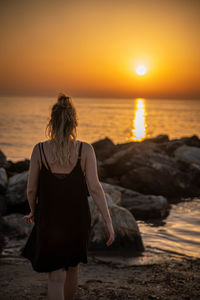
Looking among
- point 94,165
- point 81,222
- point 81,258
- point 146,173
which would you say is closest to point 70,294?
point 81,258

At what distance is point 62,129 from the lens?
2.90 m

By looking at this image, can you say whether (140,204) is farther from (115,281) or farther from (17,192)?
(115,281)

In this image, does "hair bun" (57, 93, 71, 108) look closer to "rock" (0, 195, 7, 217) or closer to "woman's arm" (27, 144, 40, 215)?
"woman's arm" (27, 144, 40, 215)

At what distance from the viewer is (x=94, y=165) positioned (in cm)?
301

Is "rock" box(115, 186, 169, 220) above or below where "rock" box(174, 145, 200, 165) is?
below

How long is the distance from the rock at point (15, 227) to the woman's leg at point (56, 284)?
4129 millimetres

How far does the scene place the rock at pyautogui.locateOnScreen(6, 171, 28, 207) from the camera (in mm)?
8609

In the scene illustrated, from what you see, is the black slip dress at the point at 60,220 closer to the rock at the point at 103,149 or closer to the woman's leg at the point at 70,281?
the woman's leg at the point at 70,281

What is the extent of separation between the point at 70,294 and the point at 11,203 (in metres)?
5.80

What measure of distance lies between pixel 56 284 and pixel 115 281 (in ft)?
7.02

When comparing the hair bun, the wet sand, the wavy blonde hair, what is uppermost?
the hair bun

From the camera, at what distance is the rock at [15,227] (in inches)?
274

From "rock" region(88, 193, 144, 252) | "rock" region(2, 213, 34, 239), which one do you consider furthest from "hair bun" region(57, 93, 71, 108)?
"rock" region(2, 213, 34, 239)

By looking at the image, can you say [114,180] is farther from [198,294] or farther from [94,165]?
[94,165]
